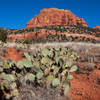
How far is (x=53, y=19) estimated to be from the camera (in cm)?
6638

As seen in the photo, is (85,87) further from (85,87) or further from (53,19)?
(53,19)

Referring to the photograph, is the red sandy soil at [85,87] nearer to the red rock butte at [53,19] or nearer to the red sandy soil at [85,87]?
the red sandy soil at [85,87]

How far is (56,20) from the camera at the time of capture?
66500 millimetres

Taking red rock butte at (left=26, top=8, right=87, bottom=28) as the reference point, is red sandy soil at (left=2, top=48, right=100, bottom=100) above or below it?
below

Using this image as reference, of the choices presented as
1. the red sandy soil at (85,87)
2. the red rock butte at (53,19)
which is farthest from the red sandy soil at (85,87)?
the red rock butte at (53,19)

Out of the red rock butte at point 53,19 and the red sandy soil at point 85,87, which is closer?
the red sandy soil at point 85,87

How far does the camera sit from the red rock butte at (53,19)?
66375 mm

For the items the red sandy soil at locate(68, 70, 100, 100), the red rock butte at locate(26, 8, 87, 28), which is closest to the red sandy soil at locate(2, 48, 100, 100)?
the red sandy soil at locate(68, 70, 100, 100)

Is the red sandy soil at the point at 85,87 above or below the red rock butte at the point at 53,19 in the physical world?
below

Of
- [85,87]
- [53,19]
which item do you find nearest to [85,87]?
[85,87]

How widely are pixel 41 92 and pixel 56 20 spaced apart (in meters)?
66.1

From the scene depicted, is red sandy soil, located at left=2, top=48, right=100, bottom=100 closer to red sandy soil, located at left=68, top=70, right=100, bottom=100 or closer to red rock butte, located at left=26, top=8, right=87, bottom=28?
red sandy soil, located at left=68, top=70, right=100, bottom=100

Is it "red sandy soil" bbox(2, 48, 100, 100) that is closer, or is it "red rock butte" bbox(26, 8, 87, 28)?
"red sandy soil" bbox(2, 48, 100, 100)

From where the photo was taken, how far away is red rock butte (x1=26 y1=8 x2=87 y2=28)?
6638 centimetres
